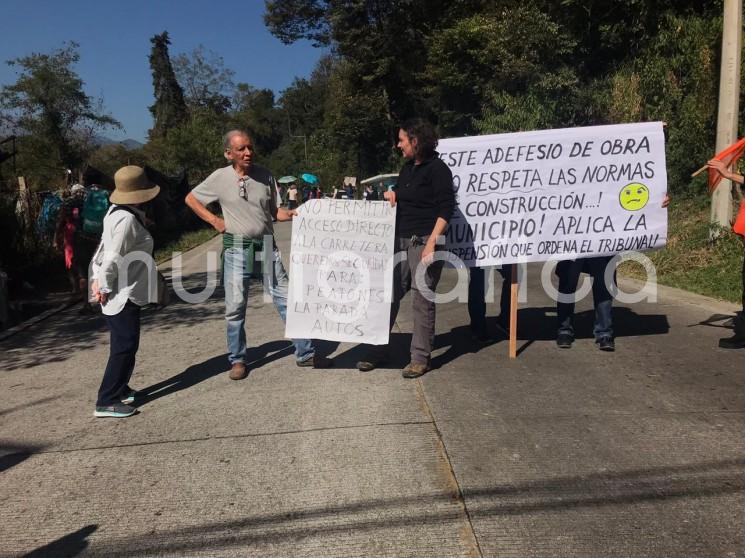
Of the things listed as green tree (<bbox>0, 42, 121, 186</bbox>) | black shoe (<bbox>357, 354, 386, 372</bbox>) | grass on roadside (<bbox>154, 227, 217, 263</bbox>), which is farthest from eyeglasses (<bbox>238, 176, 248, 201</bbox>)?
green tree (<bbox>0, 42, 121, 186</bbox>)

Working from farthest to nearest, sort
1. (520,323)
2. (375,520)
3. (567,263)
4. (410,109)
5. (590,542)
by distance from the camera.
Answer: (410,109) < (520,323) < (567,263) < (375,520) < (590,542)

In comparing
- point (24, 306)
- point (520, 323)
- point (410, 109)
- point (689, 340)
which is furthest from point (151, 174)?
point (410, 109)

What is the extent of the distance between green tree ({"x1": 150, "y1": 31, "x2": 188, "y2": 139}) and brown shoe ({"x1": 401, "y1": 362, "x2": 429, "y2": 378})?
218 feet

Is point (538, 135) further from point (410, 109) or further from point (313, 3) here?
point (313, 3)

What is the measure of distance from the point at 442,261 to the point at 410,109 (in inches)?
1405

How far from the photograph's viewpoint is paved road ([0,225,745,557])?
2.93 metres

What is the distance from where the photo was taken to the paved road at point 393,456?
2.93 metres

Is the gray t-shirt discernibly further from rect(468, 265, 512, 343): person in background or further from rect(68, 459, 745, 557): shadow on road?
rect(68, 459, 745, 557): shadow on road

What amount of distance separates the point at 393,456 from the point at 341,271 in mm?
1964

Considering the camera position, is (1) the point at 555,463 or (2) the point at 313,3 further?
(2) the point at 313,3

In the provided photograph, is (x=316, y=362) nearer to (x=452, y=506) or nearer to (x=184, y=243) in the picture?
(x=452, y=506)

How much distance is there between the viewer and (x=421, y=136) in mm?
4906

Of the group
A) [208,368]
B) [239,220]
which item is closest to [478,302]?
[239,220]

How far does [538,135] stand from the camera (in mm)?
5465
